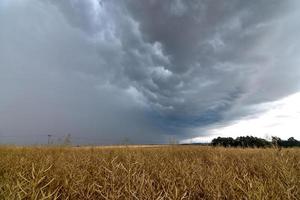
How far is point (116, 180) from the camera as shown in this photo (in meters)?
2.78

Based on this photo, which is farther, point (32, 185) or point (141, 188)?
point (141, 188)

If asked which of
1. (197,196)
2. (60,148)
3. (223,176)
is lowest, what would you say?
(197,196)

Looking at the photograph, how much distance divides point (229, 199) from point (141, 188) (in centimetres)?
88

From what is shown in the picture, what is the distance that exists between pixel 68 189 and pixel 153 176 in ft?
4.85

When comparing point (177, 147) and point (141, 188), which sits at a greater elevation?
point (177, 147)

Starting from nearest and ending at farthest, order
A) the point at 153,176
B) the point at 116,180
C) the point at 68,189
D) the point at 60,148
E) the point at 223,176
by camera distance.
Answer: the point at 116,180
the point at 68,189
the point at 223,176
the point at 153,176
the point at 60,148

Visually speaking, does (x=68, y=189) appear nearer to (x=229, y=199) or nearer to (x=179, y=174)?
(x=179, y=174)

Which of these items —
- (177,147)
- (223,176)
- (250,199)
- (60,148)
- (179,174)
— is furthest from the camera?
(177,147)

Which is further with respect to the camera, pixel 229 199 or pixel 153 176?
pixel 153 176

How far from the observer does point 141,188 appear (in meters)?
2.31

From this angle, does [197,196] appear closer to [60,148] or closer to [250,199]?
[250,199]

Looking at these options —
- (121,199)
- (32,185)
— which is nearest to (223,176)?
(121,199)

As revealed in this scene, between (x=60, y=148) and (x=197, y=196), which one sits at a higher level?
(x=60, y=148)

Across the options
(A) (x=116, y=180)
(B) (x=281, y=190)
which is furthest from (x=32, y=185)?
(B) (x=281, y=190)
